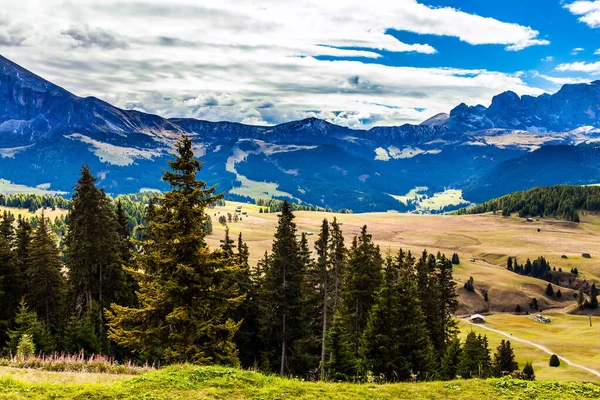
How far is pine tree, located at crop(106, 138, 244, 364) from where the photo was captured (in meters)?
25.2

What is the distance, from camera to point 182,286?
25047mm

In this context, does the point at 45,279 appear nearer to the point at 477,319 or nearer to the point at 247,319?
the point at 247,319

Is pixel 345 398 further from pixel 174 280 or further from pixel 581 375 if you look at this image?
pixel 581 375

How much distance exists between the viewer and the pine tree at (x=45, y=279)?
4550 cm

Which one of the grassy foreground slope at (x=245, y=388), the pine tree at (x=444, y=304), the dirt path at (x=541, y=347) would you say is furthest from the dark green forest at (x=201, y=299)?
the dirt path at (x=541, y=347)

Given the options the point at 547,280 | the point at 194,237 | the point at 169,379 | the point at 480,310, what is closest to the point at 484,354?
the point at 194,237

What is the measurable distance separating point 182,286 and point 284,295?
26.5 m

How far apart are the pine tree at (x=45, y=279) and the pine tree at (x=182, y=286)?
24.2m

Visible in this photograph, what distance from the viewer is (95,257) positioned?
43.6 metres

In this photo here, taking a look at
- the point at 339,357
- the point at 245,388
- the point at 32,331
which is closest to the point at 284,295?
the point at 339,357

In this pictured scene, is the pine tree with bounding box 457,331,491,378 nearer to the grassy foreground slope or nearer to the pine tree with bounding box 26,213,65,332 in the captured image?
the grassy foreground slope

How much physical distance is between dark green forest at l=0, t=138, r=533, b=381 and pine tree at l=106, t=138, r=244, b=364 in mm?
71

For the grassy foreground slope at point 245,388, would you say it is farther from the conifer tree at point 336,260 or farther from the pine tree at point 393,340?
the conifer tree at point 336,260

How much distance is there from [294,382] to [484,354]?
41.3m
